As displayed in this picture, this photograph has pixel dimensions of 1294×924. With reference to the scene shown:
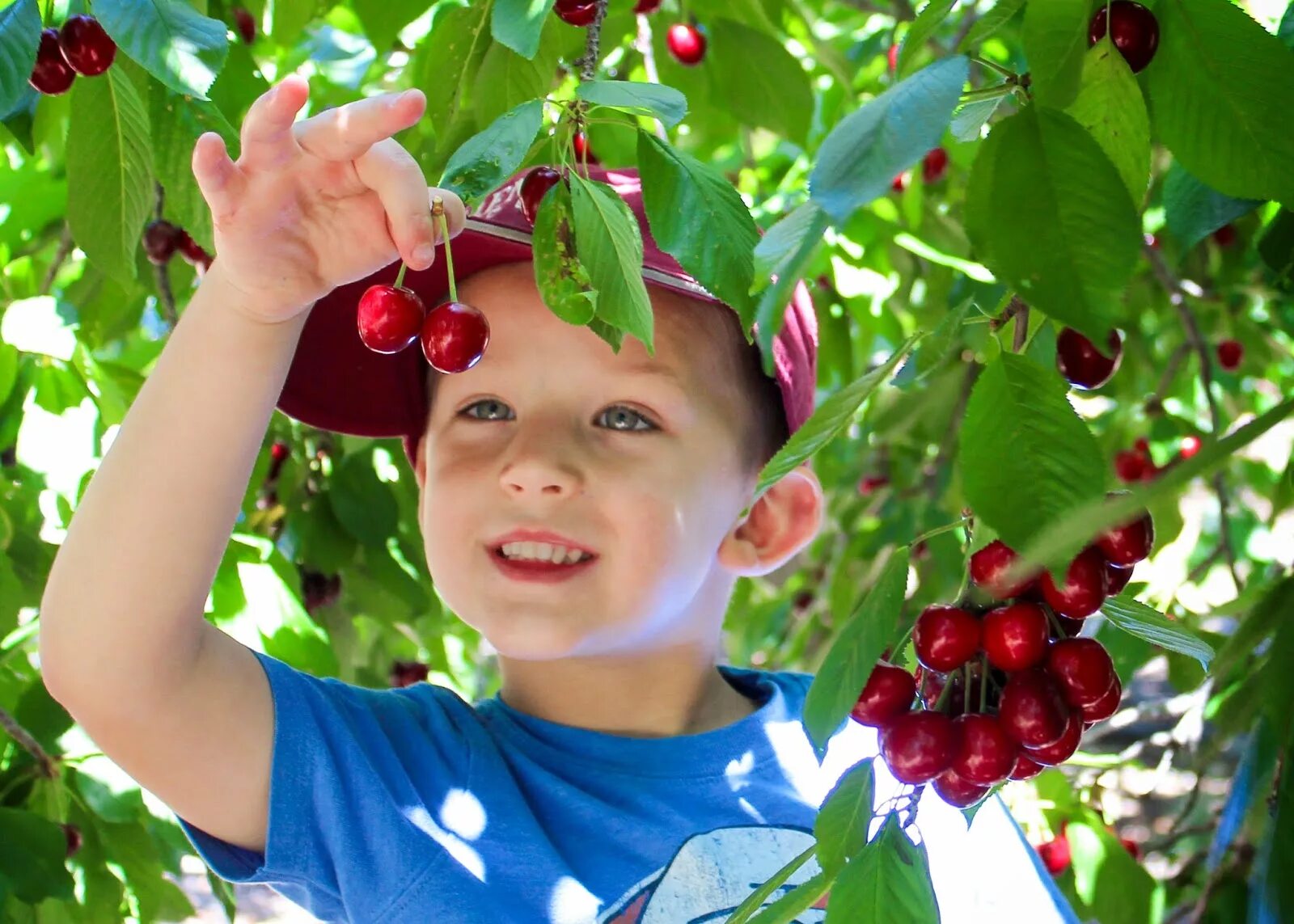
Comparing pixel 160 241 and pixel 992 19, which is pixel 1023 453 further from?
pixel 160 241

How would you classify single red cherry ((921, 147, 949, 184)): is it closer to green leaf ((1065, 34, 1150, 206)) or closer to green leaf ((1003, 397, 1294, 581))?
green leaf ((1065, 34, 1150, 206))

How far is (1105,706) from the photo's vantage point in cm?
86

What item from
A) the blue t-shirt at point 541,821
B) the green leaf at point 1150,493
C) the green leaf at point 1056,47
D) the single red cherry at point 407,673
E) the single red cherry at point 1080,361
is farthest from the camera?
the single red cherry at point 407,673

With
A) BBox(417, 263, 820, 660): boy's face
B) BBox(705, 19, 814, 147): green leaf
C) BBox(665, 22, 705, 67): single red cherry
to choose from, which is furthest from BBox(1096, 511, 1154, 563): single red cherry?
BBox(665, 22, 705, 67): single red cherry

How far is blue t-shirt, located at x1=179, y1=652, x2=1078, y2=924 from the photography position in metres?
1.32

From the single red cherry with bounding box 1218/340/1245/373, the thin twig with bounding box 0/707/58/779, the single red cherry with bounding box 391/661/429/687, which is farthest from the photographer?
the single red cherry with bounding box 1218/340/1245/373

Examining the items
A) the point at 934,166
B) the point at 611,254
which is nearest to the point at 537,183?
the point at 611,254

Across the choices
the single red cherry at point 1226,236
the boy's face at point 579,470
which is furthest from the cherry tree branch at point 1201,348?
the boy's face at point 579,470

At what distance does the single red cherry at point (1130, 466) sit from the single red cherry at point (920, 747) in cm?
226

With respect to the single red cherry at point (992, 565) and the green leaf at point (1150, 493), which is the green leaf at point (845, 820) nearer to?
the single red cherry at point (992, 565)

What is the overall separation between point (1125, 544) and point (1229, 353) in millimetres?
2531

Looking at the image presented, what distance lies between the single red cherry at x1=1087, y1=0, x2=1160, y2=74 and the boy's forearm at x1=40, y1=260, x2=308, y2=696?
0.63m

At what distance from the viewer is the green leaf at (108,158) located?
1289mm

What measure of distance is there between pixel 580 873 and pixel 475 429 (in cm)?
44
